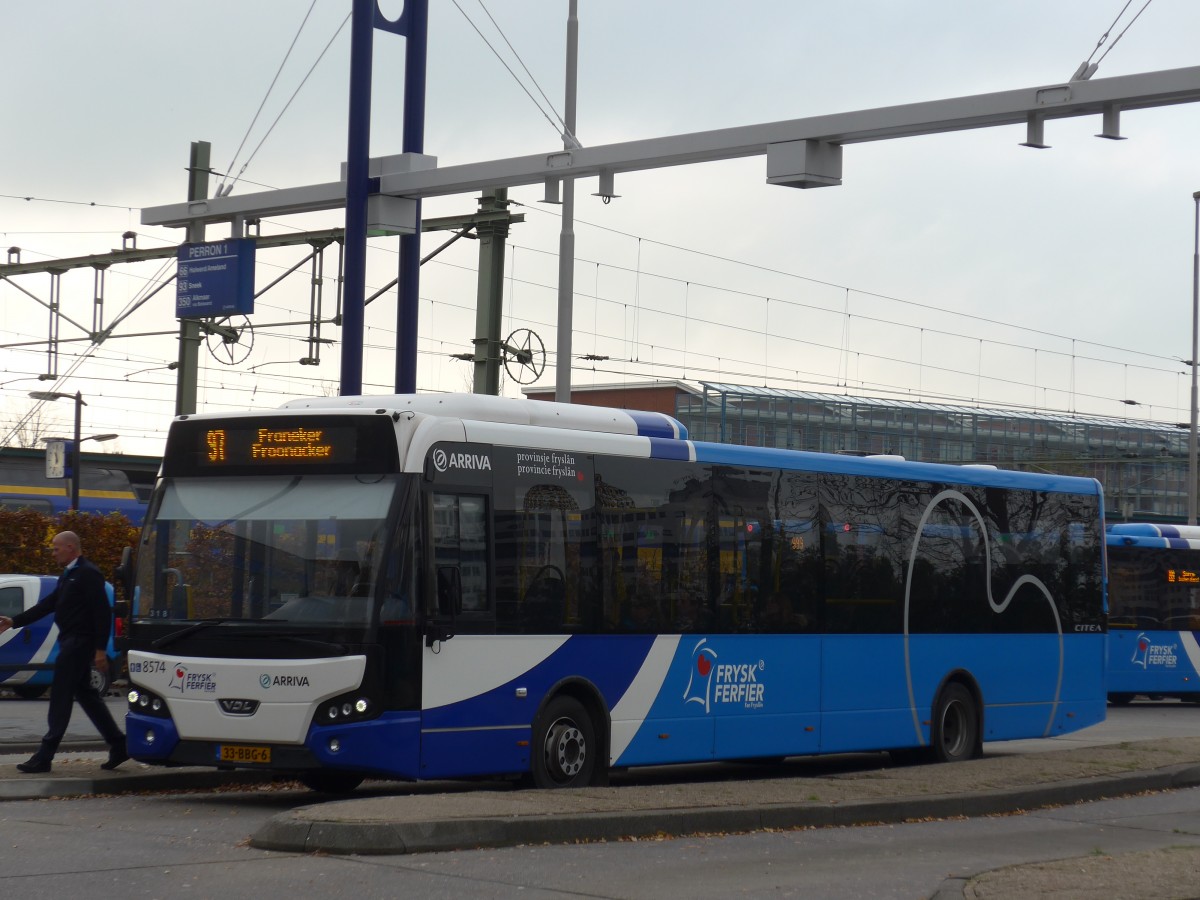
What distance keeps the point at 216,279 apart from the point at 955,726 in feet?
35.2

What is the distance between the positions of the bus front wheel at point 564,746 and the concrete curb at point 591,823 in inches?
74.4

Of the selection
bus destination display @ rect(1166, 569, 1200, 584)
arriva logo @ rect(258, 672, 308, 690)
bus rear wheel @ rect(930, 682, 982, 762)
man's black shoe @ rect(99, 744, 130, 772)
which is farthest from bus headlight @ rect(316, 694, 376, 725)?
bus destination display @ rect(1166, 569, 1200, 584)

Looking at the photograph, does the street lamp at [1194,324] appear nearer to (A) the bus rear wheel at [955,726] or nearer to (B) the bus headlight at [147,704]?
(A) the bus rear wheel at [955,726]

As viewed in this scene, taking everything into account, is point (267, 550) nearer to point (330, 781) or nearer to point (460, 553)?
point (460, 553)

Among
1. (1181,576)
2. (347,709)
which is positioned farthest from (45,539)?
(1181,576)

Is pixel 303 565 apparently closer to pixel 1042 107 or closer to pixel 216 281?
pixel 1042 107

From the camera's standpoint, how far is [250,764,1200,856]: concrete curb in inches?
386

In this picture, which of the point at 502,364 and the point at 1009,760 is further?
the point at 502,364

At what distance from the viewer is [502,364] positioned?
86.5 feet

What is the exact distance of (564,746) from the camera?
13.6 meters

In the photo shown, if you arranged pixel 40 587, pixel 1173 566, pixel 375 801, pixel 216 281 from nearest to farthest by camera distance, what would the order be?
pixel 375 801, pixel 216 281, pixel 40 587, pixel 1173 566

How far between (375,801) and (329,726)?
1.34 meters

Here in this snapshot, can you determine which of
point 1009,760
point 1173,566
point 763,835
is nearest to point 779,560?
point 1009,760

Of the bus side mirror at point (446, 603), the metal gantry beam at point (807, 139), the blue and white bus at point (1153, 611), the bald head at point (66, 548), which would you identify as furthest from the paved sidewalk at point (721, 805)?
the blue and white bus at point (1153, 611)
